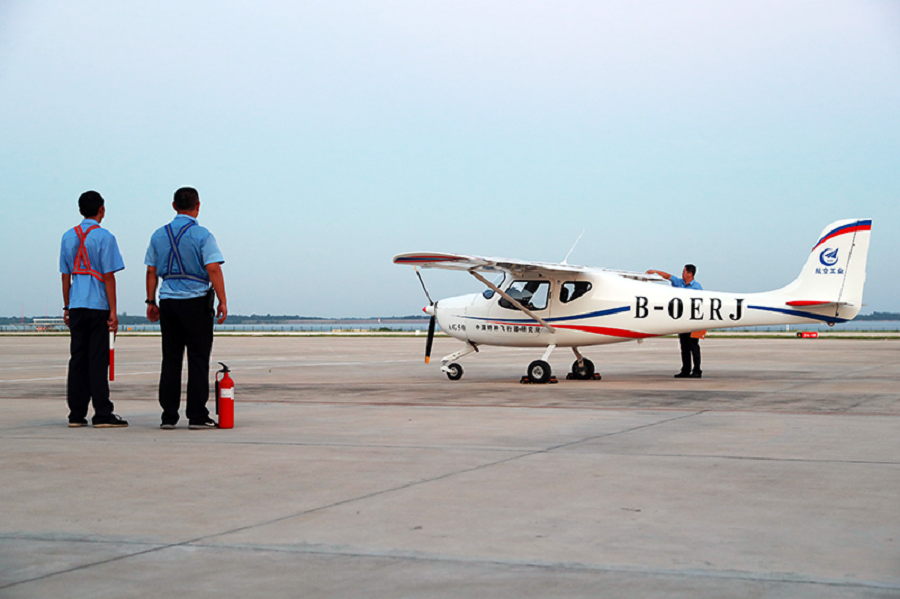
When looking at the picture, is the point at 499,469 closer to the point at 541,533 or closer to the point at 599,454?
the point at 599,454

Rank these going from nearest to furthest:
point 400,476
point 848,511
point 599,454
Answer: point 848,511, point 400,476, point 599,454

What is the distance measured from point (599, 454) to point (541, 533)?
2.51 meters

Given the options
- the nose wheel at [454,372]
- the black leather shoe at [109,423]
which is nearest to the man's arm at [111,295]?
the black leather shoe at [109,423]

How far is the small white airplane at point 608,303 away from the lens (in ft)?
48.4

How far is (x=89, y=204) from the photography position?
8.41 metres

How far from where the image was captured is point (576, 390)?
44.6 feet

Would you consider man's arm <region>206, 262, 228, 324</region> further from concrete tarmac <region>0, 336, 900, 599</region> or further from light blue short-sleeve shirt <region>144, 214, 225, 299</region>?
concrete tarmac <region>0, 336, 900, 599</region>

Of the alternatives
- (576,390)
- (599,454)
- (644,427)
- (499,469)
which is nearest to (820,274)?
(576,390)

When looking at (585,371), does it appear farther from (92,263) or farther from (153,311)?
(92,263)

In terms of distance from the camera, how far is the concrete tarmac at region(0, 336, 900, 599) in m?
3.41

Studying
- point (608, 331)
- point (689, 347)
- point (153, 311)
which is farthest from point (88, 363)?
point (689, 347)

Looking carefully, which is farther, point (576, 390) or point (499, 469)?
point (576, 390)

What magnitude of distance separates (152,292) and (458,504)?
4706 millimetres

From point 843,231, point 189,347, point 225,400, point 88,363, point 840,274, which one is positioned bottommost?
point 225,400
